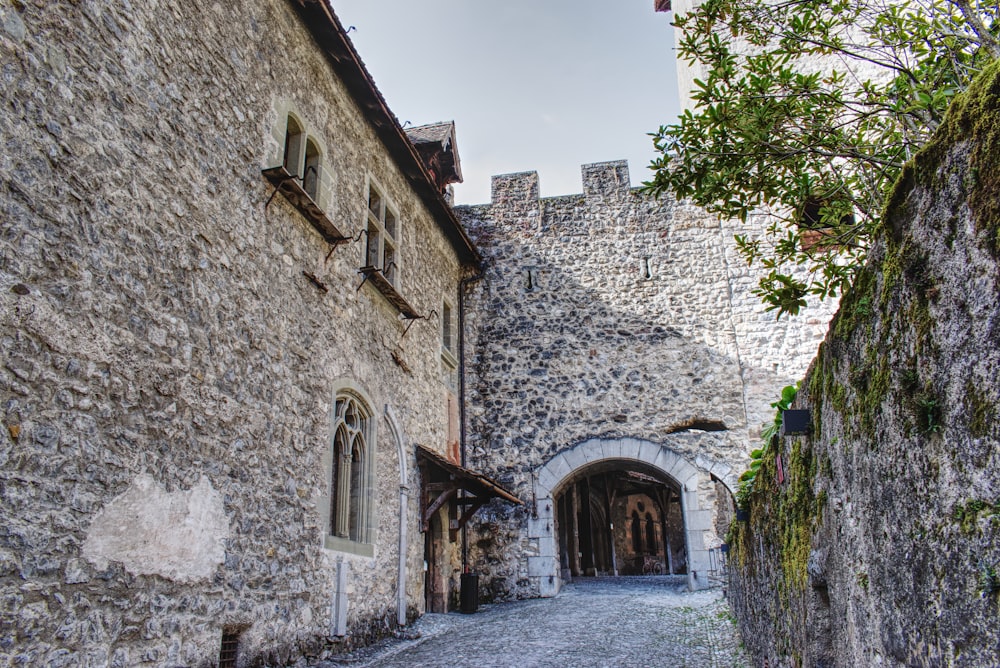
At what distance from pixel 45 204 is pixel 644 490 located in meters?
22.5

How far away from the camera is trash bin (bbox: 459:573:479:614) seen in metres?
10.0

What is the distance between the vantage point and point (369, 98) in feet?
27.3

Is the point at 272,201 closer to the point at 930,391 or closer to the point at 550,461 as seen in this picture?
the point at 930,391

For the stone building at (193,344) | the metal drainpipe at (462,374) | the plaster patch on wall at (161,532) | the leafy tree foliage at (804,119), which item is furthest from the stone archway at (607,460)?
the leafy tree foliage at (804,119)

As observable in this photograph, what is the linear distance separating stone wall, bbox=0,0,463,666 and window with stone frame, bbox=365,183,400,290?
1.19m

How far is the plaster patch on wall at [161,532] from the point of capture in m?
3.89

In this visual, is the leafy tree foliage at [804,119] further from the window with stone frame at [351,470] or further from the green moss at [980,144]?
the window with stone frame at [351,470]

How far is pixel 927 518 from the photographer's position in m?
1.65

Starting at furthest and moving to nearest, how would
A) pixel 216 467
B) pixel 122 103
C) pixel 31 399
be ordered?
pixel 216 467 < pixel 122 103 < pixel 31 399

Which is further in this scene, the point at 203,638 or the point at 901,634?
Answer: the point at 203,638

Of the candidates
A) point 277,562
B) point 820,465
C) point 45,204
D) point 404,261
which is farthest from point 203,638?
point 404,261

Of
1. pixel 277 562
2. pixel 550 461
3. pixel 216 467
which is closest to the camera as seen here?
pixel 216 467

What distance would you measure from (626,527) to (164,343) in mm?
22089

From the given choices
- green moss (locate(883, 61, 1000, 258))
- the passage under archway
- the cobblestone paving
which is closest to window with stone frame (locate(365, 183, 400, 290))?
the cobblestone paving
